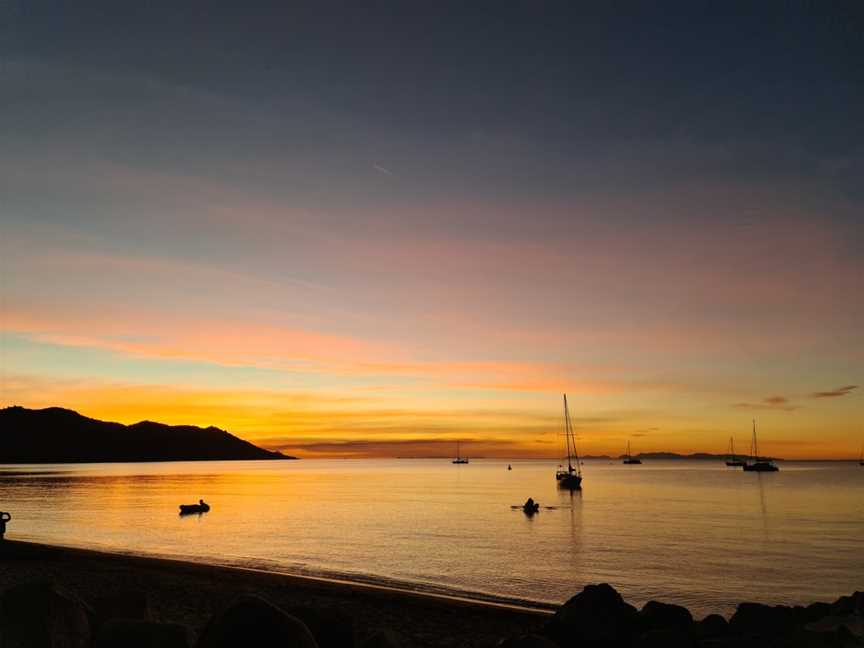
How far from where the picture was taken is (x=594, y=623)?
13117 millimetres

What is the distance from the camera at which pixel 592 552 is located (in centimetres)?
4478

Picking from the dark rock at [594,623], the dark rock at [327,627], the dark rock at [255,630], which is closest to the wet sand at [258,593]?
the dark rock at [594,623]

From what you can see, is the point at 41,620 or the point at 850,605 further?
the point at 850,605

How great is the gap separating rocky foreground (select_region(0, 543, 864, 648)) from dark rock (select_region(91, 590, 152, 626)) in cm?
2

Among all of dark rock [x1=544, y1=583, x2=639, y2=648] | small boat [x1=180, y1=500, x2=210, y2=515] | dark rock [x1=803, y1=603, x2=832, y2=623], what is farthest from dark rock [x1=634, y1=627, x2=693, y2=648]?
small boat [x1=180, y1=500, x2=210, y2=515]

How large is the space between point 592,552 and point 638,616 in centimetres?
3345

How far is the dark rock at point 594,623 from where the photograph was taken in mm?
12773

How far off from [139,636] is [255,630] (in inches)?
76.1

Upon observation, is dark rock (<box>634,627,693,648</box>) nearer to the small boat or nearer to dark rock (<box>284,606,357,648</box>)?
dark rock (<box>284,606,357,648</box>)

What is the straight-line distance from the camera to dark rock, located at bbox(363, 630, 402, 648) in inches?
348

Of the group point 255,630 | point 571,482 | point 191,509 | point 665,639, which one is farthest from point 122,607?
point 571,482

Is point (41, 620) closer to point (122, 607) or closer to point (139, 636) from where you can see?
point (139, 636)

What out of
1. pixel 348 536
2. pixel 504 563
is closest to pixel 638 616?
pixel 504 563

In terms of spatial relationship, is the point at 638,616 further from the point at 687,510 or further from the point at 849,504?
the point at 849,504
